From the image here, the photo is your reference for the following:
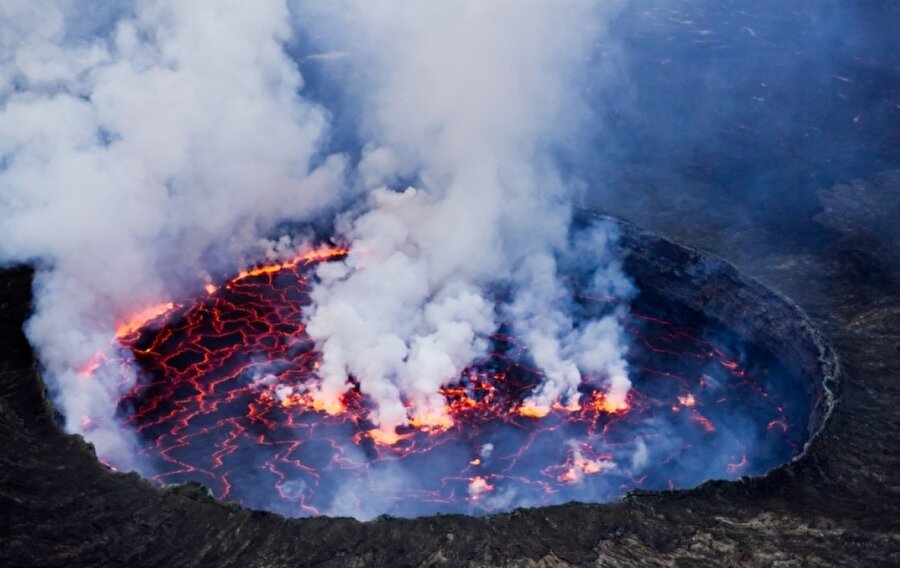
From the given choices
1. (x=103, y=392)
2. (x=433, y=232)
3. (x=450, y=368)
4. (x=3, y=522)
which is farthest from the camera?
(x=433, y=232)

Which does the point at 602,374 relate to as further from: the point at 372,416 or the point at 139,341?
the point at 139,341

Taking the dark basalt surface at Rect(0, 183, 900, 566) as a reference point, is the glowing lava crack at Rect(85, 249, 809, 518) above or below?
above

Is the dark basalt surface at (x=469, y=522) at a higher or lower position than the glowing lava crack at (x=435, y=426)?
lower

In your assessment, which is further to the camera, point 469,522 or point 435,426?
point 435,426

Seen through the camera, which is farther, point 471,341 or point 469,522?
point 471,341

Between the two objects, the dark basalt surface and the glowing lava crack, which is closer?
the dark basalt surface

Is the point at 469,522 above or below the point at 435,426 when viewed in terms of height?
below

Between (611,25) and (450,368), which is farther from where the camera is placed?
(611,25)

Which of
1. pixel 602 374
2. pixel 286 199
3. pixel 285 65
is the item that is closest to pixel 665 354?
pixel 602 374
